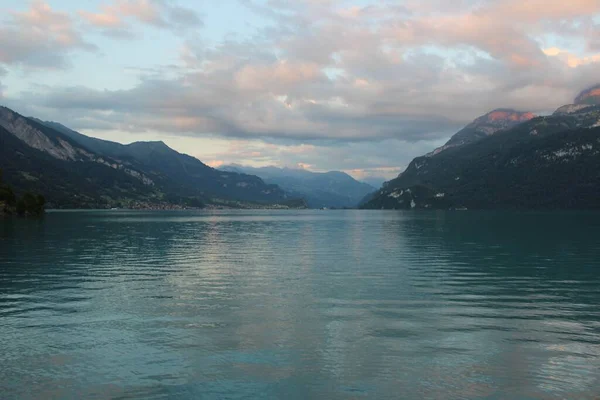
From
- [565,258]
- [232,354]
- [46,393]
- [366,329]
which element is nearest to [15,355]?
[46,393]

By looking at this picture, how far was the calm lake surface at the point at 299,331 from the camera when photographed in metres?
25.2

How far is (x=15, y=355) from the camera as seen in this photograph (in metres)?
29.7

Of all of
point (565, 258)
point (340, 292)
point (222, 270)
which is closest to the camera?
point (340, 292)

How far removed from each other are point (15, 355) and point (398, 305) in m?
30.7

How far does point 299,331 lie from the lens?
3566 cm

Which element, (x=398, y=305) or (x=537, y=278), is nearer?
(x=398, y=305)

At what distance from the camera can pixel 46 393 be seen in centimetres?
2412

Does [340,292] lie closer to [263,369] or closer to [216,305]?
[216,305]

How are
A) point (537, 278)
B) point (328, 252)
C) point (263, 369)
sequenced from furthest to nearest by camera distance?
point (328, 252) → point (537, 278) → point (263, 369)

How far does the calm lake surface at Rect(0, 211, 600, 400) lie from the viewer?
2523 centimetres

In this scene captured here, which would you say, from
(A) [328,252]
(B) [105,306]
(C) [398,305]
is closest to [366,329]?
(C) [398,305]

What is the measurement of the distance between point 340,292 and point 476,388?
27.4 m

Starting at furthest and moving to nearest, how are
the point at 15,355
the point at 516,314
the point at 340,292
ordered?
the point at 340,292 < the point at 516,314 < the point at 15,355

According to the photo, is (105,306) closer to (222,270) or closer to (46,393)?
(46,393)
